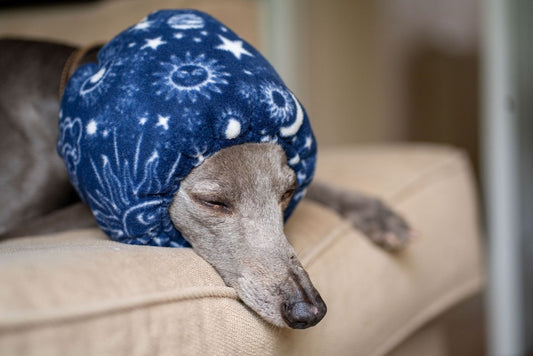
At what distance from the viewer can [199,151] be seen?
98 centimetres

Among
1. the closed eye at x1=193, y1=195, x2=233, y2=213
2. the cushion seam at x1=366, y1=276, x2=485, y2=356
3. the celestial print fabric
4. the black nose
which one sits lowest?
the cushion seam at x1=366, y1=276, x2=485, y2=356

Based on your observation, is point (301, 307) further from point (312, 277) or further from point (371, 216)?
point (371, 216)

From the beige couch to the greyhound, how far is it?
50 millimetres

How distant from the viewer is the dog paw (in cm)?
133

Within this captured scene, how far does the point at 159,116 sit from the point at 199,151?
9cm

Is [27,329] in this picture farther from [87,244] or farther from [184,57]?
[184,57]

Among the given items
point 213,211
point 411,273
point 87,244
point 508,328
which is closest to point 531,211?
point 508,328

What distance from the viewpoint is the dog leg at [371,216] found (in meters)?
1.33

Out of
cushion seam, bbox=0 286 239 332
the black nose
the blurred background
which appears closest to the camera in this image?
cushion seam, bbox=0 286 239 332

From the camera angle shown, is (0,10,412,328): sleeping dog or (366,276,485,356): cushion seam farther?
(366,276,485,356): cushion seam

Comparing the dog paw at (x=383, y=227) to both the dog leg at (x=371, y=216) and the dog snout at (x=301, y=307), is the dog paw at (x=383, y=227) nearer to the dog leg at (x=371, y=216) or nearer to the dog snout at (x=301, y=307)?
the dog leg at (x=371, y=216)

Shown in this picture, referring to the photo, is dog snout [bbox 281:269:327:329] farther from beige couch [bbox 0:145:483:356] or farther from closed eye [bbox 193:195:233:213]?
closed eye [bbox 193:195:233:213]

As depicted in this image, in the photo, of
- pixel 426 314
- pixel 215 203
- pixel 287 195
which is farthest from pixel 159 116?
pixel 426 314

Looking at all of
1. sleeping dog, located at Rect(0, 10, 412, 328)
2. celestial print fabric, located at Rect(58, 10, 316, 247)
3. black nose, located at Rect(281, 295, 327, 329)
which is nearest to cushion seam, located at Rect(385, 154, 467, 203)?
sleeping dog, located at Rect(0, 10, 412, 328)
